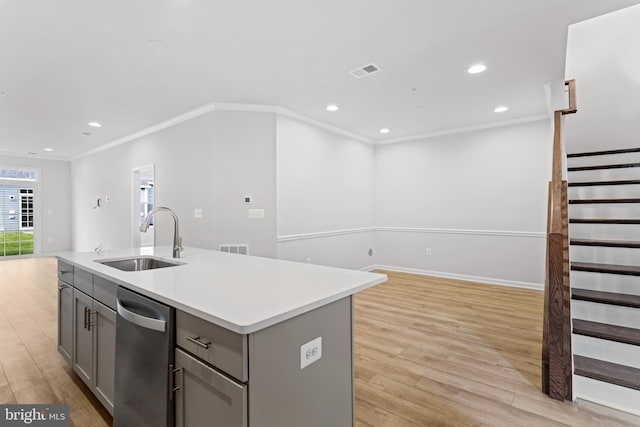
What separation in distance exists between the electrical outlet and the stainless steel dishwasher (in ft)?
1.79

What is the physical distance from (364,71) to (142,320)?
303 cm

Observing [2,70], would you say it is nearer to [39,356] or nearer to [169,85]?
[169,85]

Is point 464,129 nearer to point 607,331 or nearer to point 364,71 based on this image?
point 364,71

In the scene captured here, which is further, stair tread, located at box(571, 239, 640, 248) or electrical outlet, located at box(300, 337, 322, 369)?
stair tread, located at box(571, 239, 640, 248)

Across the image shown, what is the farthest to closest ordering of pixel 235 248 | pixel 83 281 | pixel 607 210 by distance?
pixel 235 248 → pixel 607 210 → pixel 83 281

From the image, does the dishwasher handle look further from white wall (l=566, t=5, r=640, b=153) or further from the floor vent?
white wall (l=566, t=5, r=640, b=153)

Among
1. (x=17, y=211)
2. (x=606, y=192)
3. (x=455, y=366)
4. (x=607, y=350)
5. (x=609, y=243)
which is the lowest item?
(x=455, y=366)

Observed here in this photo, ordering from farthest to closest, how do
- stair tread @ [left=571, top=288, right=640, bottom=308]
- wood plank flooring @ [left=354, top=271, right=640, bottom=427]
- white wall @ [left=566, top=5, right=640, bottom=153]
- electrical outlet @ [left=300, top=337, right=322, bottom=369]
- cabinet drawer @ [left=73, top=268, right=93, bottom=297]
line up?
white wall @ [left=566, top=5, right=640, bottom=153]
stair tread @ [left=571, top=288, right=640, bottom=308]
cabinet drawer @ [left=73, top=268, right=93, bottom=297]
wood plank flooring @ [left=354, top=271, right=640, bottom=427]
electrical outlet @ [left=300, top=337, right=322, bottom=369]

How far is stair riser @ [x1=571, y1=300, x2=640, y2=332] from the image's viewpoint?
7.18ft

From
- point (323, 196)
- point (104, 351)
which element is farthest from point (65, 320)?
point (323, 196)

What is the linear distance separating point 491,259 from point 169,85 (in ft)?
17.5

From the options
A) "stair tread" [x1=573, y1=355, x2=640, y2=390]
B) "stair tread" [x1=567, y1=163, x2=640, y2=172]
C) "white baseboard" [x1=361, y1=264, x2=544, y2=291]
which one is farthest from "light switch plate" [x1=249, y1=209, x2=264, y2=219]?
"stair tread" [x1=567, y1=163, x2=640, y2=172]

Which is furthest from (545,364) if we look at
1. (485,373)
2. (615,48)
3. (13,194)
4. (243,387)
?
(13,194)

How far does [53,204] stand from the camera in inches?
324
